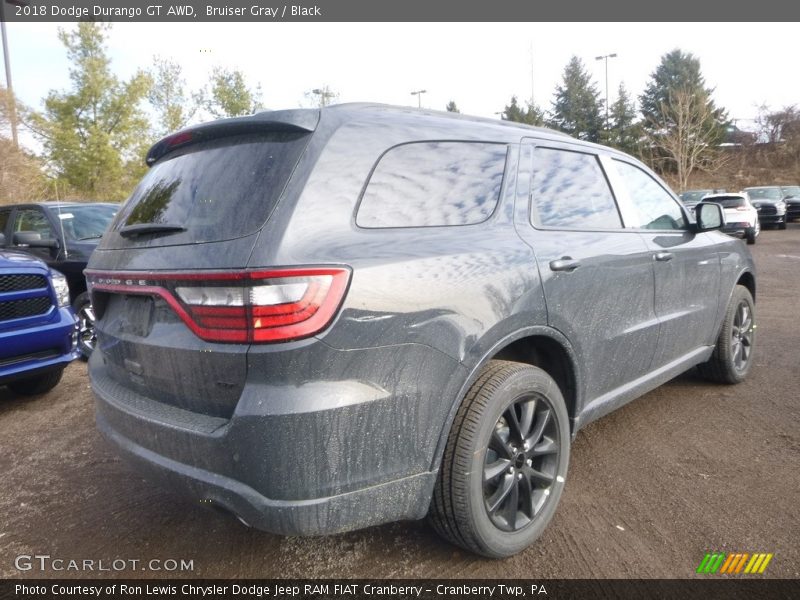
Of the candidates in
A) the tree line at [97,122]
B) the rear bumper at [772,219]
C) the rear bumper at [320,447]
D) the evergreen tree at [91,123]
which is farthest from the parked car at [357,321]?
the rear bumper at [772,219]

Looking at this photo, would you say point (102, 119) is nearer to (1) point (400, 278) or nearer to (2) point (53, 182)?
(2) point (53, 182)

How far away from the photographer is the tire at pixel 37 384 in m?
4.79

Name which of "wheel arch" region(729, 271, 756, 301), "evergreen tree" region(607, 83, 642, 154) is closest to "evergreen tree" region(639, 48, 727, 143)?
"evergreen tree" region(607, 83, 642, 154)

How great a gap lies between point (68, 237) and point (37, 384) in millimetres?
2079

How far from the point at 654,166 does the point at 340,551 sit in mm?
45776

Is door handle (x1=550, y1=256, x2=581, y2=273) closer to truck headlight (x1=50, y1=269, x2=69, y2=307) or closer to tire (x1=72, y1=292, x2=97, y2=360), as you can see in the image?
truck headlight (x1=50, y1=269, x2=69, y2=307)

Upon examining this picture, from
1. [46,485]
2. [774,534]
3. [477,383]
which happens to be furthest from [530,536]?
[46,485]

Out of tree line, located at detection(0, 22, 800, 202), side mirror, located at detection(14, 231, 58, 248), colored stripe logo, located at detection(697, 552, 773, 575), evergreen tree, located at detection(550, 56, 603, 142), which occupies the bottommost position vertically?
colored stripe logo, located at detection(697, 552, 773, 575)

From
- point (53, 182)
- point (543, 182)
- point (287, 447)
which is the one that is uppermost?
point (53, 182)

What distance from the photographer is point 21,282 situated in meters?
4.26

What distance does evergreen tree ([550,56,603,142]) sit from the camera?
1940 inches

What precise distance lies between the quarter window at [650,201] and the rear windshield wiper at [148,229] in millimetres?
2515

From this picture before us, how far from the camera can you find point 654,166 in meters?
42.3

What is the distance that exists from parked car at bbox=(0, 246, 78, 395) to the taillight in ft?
10.4
